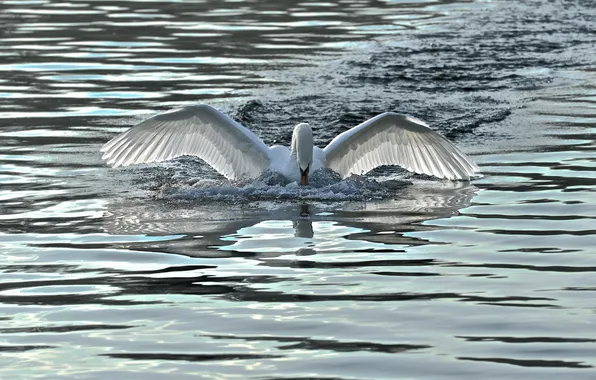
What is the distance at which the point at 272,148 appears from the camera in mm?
12523

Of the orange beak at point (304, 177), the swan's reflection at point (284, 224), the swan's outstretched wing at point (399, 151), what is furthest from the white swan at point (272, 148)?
the swan's reflection at point (284, 224)

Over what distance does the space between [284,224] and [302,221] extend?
0.52 ft

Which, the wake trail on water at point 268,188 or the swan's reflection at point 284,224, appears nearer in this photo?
the swan's reflection at point 284,224

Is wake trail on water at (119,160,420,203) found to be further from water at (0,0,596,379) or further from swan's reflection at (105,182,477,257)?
swan's reflection at (105,182,477,257)

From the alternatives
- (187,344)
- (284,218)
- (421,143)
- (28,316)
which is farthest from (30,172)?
(187,344)

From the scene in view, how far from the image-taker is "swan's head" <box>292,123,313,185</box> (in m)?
11.8

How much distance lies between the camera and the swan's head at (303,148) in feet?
38.7

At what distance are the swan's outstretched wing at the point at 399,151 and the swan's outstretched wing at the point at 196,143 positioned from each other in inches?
30.4

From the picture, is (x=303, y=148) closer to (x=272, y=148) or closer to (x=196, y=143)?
(x=272, y=148)

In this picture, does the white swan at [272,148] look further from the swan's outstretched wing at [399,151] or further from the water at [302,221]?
the water at [302,221]

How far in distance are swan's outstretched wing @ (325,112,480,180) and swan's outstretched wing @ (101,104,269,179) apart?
2.54 feet

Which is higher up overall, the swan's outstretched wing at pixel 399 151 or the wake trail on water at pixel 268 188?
the swan's outstretched wing at pixel 399 151

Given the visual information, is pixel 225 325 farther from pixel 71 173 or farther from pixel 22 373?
pixel 71 173

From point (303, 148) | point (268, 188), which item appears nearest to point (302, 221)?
point (303, 148)
